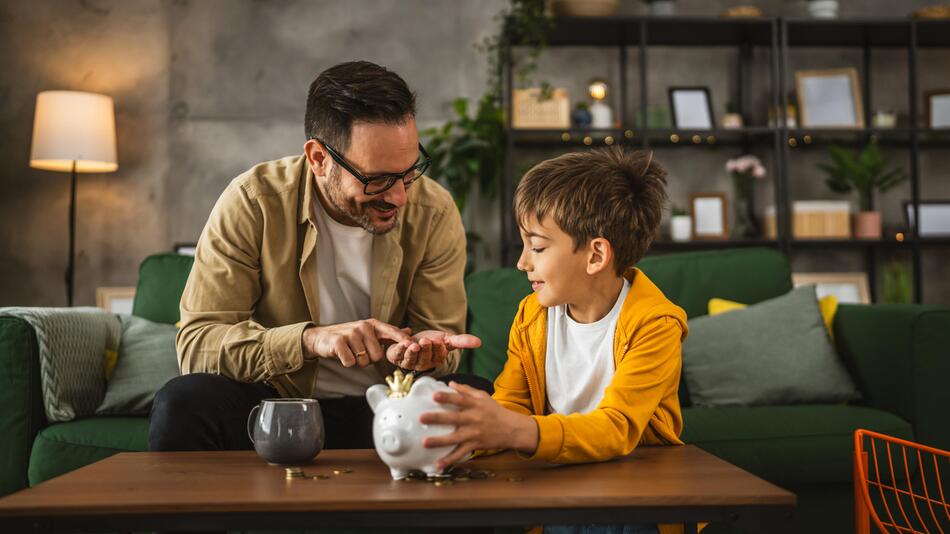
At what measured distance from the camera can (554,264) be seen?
142cm

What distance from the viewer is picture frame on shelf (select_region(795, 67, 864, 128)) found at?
4.27 meters

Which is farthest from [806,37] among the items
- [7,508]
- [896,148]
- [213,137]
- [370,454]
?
[7,508]

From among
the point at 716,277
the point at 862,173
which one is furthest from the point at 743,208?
the point at 716,277

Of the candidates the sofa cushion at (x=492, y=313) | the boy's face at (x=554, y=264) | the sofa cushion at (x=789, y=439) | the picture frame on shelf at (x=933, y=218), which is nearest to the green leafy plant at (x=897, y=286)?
the picture frame on shelf at (x=933, y=218)

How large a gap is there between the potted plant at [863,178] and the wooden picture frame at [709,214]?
20.4 inches

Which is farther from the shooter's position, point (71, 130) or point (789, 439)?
point (71, 130)

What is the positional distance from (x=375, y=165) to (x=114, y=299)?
2.88 meters

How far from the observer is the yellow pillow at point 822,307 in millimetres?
2551

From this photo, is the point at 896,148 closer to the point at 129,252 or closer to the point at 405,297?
the point at 405,297

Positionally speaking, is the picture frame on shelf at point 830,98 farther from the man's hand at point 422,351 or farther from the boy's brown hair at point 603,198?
the man's hand at point 422,351

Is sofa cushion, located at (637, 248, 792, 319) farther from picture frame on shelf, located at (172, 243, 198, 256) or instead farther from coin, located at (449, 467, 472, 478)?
picture frame on shelf, located at (172, 243, 198, 256)

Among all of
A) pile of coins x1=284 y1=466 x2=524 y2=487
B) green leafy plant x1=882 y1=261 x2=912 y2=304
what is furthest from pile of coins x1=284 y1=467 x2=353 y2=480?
green leafy plant x1=882 y1=261 x2=912 y2=304

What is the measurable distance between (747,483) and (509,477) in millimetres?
284

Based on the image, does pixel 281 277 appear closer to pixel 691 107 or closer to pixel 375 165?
pixel 375 165
